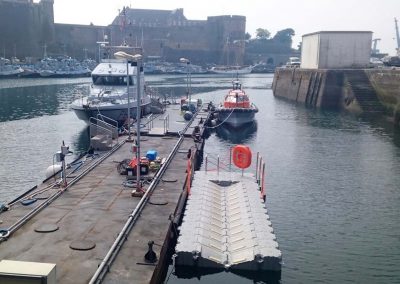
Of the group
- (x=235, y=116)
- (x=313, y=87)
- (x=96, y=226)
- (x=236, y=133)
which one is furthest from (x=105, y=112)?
(x=313, y=87)

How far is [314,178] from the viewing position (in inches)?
1051

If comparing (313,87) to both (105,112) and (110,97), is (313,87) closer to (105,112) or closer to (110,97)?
(110,97)

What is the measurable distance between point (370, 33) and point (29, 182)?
60678 mm

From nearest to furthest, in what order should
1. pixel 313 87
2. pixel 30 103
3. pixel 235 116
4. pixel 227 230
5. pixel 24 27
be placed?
pixel 227 230, pixel 235 116, pixel 30 103, pixel 313 87, pixel 24 27

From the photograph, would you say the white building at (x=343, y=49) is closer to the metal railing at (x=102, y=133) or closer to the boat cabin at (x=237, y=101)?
the boat cabin at (x=237, y=101)

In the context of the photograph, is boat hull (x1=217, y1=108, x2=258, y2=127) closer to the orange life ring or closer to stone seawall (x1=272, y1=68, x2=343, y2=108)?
the orange life ring

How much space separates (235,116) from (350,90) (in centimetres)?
2565

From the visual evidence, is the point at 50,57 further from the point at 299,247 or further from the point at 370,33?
the point at 299,247

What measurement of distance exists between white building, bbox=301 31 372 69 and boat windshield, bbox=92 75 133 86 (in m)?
42.4

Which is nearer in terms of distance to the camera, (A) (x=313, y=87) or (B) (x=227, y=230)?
(B) (x=227, y=230)

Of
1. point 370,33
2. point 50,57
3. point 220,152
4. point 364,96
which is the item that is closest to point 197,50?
point 50,57

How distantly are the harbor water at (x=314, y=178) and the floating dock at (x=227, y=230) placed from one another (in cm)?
106

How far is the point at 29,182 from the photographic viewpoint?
25250mm

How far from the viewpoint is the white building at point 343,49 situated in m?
68.9
